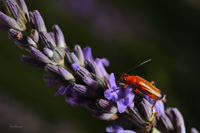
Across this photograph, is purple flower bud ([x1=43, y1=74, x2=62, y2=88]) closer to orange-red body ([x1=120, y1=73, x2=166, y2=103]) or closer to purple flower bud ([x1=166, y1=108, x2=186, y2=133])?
orange-red body ([x1=120, y1=73, x2=166, y2=103])

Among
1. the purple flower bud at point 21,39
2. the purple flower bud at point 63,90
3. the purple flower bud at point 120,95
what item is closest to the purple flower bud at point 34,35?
the purple flower bud at point 21,39

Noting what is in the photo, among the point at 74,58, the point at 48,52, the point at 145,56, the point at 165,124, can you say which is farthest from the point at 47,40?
the point at 145,56

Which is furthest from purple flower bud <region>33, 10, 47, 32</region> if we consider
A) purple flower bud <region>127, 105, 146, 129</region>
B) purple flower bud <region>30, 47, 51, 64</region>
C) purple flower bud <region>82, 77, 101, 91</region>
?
purple flower bud <region>127, 105, 146, 129</region>

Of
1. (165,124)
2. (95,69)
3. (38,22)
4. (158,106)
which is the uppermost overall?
(38,22)

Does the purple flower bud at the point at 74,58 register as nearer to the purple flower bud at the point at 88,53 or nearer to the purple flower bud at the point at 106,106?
the purple flower bud at the point at 88,53

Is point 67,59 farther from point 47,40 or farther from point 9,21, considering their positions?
point 9,21

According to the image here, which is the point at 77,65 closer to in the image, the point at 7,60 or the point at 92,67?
the point at 92,67
